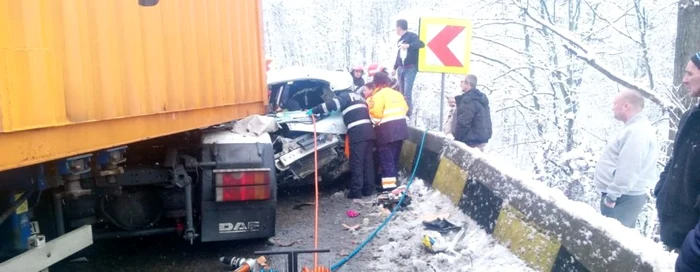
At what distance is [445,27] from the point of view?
660 cm

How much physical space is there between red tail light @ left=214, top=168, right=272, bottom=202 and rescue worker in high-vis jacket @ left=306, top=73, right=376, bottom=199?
7.80 ft

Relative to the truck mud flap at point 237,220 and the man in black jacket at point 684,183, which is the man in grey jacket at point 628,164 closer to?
the man in black jacket at point 684,183

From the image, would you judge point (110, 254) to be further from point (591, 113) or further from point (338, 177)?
point (591, 113)

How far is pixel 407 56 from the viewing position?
8570 millimetres

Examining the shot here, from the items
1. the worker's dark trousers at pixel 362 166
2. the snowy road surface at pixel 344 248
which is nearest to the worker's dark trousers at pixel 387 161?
the worker's dark trousers at pixel 362 166

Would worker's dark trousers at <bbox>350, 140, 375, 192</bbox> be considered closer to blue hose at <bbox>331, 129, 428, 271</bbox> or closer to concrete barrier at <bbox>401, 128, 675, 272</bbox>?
blue hose at <bbox>331, 129, 428, 271</bbox>

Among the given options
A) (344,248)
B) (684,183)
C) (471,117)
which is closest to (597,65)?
(471,117)

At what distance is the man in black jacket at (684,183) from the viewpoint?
234 cm

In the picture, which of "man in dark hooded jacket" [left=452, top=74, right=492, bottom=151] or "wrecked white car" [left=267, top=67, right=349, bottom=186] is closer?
"wrecked white car" [left=267, top=67, right=349, bottom=186]

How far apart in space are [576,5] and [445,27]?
9.91m

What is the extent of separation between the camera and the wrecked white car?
20.8 ft

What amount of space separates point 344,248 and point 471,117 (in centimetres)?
252

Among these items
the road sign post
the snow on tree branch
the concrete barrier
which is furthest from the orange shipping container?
the snow on tree branch

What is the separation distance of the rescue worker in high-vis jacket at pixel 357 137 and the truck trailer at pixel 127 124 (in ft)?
5.84
